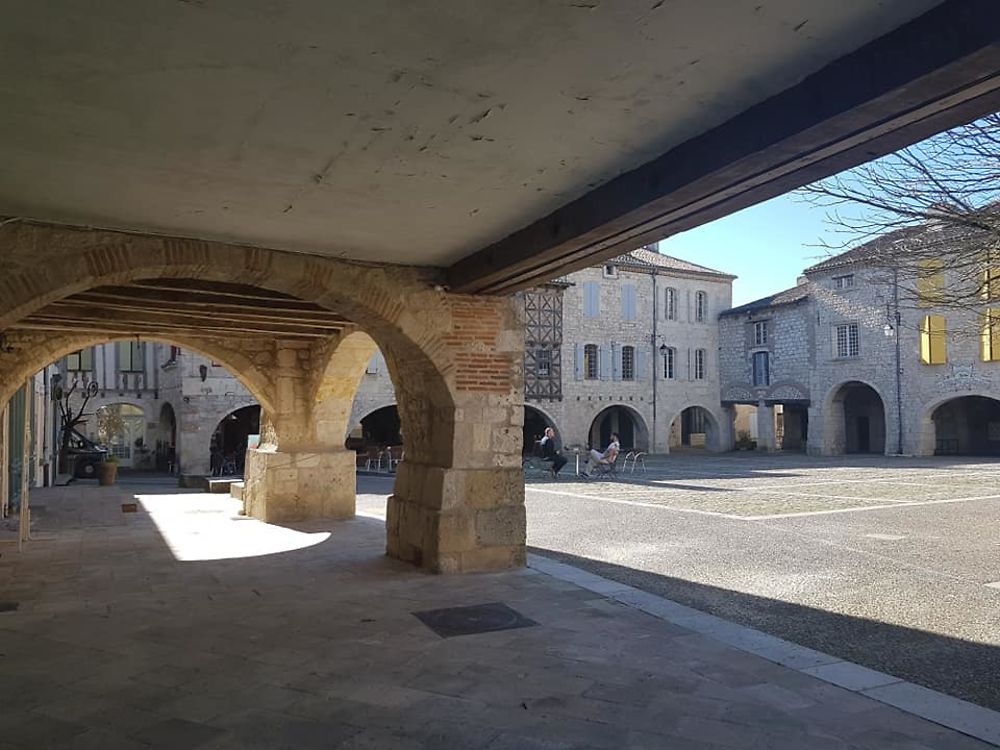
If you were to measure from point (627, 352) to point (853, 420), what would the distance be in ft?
27.8

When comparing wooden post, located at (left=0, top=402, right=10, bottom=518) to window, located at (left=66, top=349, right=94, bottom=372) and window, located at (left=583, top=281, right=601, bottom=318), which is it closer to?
window, located at (left=66, top=349, right=94, bottom=372)

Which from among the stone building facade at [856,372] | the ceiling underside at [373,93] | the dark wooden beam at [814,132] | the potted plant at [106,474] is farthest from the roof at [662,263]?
the ceiling underside at [373,93]

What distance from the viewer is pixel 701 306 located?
1117 inches

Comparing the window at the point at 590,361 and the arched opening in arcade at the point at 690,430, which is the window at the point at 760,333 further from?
the window at the point at 590,361

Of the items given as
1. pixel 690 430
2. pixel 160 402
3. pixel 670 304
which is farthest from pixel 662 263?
pixel 160 402

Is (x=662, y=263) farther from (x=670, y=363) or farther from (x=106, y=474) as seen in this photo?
(x=106, y=474)

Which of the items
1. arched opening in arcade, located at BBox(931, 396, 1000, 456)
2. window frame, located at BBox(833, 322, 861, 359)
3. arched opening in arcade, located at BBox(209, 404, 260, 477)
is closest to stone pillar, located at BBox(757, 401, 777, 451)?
window frame, located at BBox(833, 322, 861, 359)

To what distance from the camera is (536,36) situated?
2.40 metres

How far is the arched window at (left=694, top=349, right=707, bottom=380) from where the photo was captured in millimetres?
27889

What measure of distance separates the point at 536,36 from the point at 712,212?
1682mm

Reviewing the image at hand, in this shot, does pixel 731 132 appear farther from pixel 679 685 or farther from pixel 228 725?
pixel 228 725

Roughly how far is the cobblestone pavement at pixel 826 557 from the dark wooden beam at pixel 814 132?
2431mm

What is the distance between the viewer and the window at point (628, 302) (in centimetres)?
2628

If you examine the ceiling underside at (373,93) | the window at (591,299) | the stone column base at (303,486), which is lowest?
the stone column base at (303,486)
